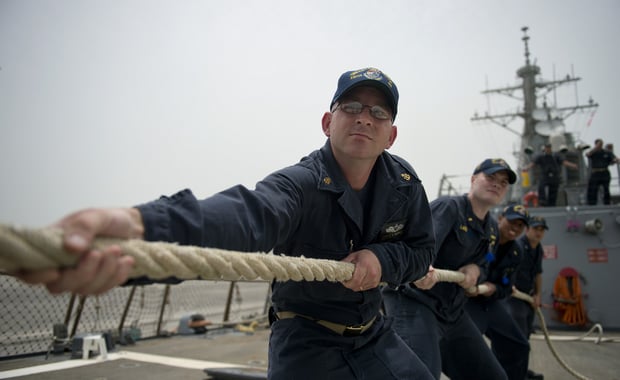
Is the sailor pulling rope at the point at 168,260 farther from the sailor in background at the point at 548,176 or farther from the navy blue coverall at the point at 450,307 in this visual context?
the sailor in background at the point at 548,176

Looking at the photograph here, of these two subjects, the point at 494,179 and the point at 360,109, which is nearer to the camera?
the point at 360,109

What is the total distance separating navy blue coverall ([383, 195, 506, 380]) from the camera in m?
2.89

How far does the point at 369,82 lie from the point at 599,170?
10268mm

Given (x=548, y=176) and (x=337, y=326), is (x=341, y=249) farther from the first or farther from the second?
(x=548, y=176)

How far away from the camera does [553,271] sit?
A: 9258 mm

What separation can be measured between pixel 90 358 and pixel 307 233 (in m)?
4.55

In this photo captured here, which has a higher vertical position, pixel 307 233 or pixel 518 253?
pixel 307 233

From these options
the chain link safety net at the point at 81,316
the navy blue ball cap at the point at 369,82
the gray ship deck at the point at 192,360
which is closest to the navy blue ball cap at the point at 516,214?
the gray ship deck at the point at 192,360

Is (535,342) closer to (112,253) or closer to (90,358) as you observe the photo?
(90,358)

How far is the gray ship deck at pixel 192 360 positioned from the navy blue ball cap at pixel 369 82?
3.67 m

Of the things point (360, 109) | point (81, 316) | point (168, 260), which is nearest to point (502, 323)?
point (360, 109)

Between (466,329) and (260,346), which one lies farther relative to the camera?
(260,346)

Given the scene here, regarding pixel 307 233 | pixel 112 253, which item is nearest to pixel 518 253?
pixel 307 233

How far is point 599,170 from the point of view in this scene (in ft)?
32.6
